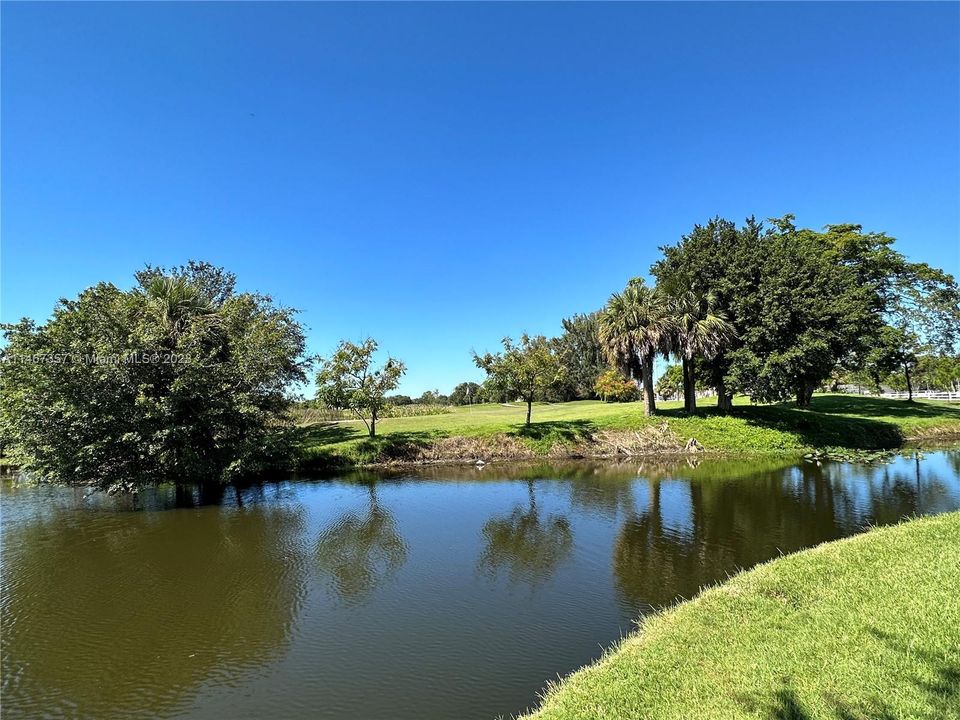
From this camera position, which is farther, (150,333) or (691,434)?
(691,434)

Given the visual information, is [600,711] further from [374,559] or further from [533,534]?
[533,534]

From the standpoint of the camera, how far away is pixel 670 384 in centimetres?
6116

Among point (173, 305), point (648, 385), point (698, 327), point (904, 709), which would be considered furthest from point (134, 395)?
point (698, 327)

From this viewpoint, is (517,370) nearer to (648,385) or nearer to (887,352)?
(648,385)

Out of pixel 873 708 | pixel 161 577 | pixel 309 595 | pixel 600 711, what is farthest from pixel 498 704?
pixel 161 577

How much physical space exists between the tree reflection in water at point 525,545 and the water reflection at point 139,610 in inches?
168

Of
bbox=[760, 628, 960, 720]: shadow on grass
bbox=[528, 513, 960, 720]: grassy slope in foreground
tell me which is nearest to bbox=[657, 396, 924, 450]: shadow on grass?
bbox=[528, 513, 960, 720]: grassy slope in foreground

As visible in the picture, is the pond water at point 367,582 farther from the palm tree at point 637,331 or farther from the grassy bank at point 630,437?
the palm tree at point 637,331

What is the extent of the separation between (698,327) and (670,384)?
3365 centimetres

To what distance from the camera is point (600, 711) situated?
15.5ft

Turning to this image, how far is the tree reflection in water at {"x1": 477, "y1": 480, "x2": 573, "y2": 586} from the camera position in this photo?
419 inches

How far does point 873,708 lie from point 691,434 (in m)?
26.0

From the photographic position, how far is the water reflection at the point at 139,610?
6781mm

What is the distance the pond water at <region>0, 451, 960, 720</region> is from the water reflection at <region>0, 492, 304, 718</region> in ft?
0.13
